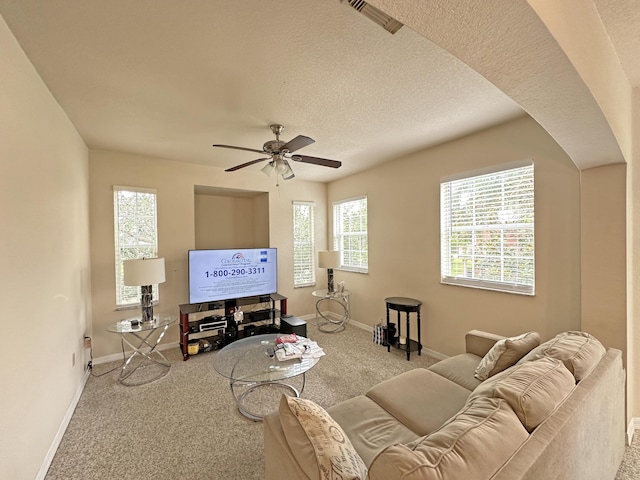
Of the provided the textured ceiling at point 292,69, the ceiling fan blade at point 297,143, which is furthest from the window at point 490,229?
the ceiling fan blade at point 297,143

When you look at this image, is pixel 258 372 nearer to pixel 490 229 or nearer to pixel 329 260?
pixel 329 260

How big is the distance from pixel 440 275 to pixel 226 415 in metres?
2.79

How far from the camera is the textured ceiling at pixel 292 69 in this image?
3.60 feet

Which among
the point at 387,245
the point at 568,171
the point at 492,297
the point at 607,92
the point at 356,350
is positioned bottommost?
the point at 356,350

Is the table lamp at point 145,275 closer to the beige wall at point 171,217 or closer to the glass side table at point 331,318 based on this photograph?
the beige wall at point 171,217

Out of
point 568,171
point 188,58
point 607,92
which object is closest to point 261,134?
point 188,58

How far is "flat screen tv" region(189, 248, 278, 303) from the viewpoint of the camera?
391 cm

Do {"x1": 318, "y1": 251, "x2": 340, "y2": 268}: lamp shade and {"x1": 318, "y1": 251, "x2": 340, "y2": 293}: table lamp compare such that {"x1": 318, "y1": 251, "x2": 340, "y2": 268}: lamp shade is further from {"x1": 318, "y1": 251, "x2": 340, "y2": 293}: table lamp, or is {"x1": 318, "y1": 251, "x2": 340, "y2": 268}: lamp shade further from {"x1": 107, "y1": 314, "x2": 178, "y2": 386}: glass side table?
{"x1": 107, "y1": 314, "x2": 178, "y2": 386}: glass side table

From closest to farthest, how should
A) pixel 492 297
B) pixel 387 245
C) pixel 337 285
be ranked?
pixel 492 297, pixel 387 245, pixel 337 285

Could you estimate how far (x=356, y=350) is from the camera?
373cm

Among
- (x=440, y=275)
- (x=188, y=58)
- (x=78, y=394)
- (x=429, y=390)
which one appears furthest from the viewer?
(x=440, y=275)

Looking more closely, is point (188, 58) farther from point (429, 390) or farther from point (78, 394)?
point (78, 394)

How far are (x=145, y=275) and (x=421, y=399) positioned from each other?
300 cm

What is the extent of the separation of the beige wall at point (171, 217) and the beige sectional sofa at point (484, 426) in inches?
127
